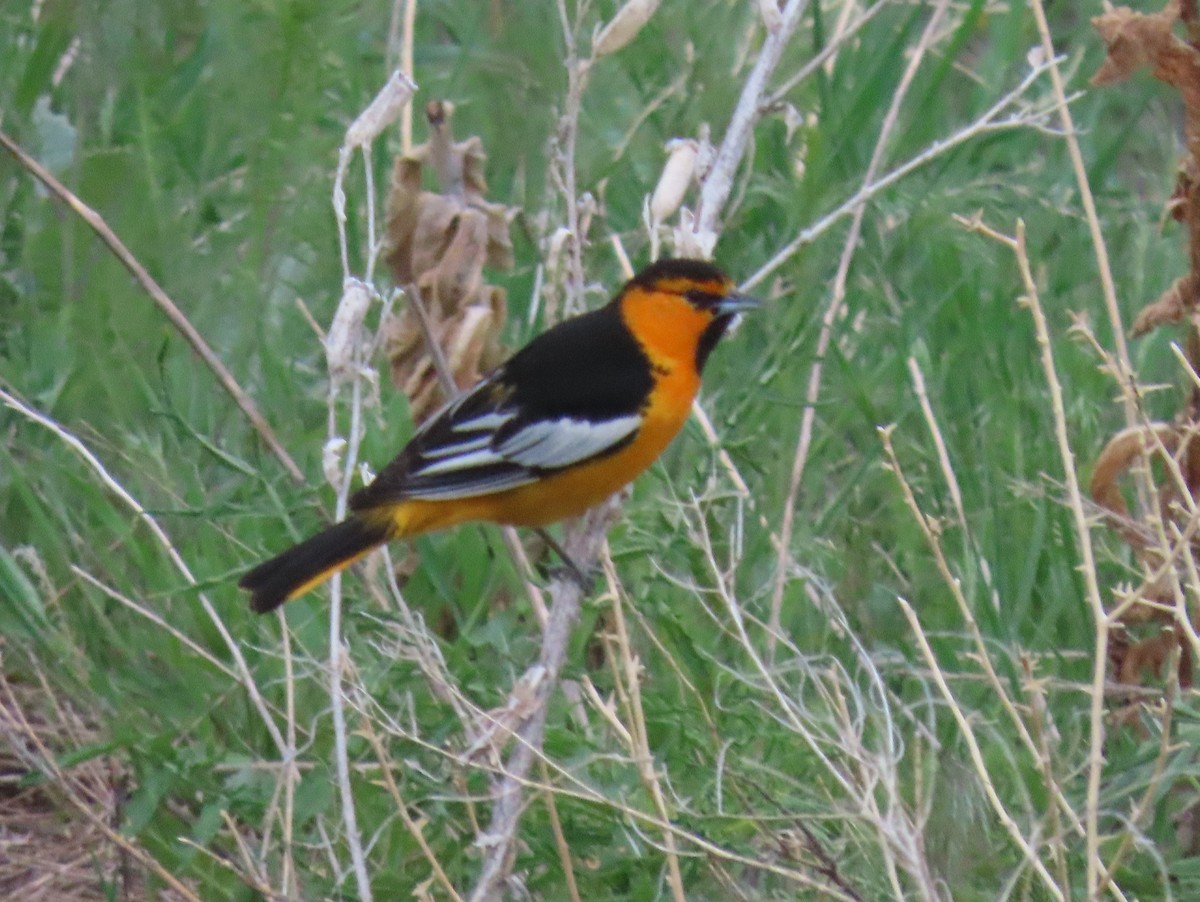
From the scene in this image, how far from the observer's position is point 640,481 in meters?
3.63

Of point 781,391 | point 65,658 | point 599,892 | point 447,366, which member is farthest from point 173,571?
point 781,391

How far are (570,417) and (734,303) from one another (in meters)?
0.35

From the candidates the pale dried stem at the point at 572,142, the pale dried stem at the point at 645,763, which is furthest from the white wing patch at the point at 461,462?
the pale dried stem at the point at 645,763

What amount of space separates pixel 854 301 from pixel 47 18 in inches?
68.5

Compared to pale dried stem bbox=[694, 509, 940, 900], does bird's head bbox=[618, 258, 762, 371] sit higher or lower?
higher

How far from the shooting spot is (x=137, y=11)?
148 inches

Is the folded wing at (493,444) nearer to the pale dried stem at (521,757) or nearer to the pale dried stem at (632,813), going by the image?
the pale dried stem at (521,757)

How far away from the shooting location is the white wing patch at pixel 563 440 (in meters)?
3.22

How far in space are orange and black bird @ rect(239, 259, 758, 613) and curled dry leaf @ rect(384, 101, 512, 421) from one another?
13 centimetres

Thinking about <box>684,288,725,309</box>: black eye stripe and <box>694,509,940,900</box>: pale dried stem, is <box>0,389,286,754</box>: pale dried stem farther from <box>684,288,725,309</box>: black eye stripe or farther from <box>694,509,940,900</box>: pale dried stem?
<box>684,288,725,309</box>: black eye stripe

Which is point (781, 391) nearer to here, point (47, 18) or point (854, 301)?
point (854, 301)

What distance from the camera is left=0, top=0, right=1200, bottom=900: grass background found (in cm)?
258

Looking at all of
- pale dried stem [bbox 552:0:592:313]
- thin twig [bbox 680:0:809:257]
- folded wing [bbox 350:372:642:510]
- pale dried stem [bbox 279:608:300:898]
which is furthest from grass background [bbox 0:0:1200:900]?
pale dried stem [bbox 552:0:592:313]

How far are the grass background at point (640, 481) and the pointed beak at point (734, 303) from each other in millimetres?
98
